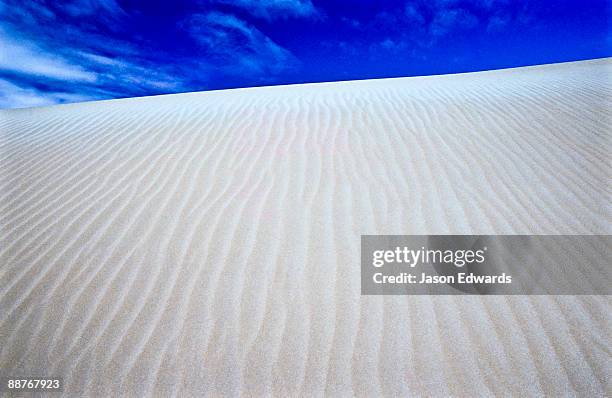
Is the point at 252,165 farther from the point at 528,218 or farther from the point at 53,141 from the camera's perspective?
the point at 53,141

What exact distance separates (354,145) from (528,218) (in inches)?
83.3

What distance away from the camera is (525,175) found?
145 inches

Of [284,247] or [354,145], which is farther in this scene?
[354,145]

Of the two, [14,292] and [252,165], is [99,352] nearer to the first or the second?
[14,292]

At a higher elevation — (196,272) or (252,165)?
(252,165)

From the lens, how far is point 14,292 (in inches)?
104

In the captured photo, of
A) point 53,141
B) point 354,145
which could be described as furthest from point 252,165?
point 53,141

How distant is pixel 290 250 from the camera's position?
2.88 m

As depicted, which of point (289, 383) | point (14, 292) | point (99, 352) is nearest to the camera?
point (289, 383)

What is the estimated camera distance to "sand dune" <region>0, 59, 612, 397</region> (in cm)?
208

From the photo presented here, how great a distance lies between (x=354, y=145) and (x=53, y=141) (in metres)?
4.56

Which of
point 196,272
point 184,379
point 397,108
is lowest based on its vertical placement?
point 184,379

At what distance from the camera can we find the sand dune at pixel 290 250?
6.82ft

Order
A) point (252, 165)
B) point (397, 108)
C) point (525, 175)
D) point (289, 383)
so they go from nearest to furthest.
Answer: point (289, 383) < point (525, 175) < point (252, 165) < point (397, 108)
